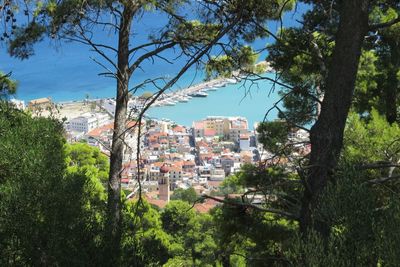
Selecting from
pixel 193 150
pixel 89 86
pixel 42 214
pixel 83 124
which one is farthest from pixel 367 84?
pixel 89 86

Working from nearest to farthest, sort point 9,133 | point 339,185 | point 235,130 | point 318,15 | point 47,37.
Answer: point 339,185
point 47,37
point 318,15
point 9,133
point 235,130

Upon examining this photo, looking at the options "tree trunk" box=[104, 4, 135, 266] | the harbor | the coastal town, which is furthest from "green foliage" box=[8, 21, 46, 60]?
the coastal town

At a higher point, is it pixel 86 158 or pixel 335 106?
pixel 86 158

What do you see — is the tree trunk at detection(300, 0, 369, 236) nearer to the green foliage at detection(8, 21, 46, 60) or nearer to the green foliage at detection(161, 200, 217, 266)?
the green foliage at detection(8, 21, 46, 60)

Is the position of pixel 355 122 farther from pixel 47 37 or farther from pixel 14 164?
pixel 14 164

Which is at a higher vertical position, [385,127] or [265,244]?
[385,127]

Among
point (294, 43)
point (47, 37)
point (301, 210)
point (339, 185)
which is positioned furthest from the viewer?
point (47, 37)

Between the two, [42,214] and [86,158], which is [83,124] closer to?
[86,158]

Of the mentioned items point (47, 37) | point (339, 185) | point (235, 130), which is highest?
point (235, 130)

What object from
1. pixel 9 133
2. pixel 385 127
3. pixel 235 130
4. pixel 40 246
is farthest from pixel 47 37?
pixel 235 130
